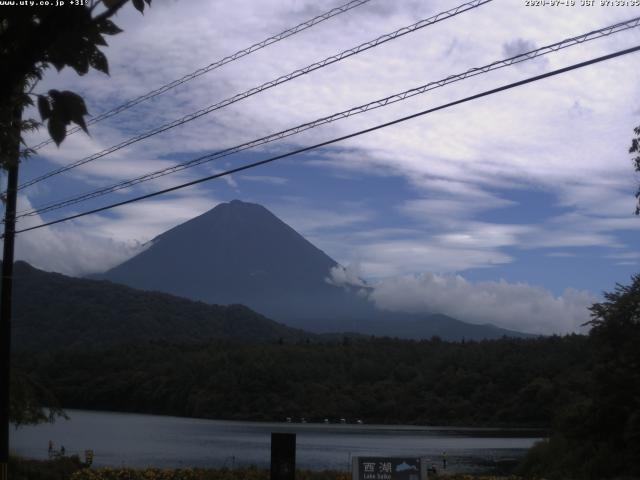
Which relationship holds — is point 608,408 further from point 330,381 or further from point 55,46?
point 330,381

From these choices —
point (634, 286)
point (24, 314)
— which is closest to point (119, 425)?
point (634, 286)

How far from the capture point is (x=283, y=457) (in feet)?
40.0

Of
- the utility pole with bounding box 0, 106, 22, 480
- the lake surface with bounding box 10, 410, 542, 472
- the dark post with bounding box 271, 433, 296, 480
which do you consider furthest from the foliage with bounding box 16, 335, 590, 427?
the dark post with bounding box 271, 433, 296, 480

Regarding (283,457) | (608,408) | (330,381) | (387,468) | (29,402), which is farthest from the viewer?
(330,381)

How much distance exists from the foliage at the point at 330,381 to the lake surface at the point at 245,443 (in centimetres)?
399

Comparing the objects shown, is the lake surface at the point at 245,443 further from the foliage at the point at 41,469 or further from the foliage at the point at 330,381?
the foliage at the point at 41,469

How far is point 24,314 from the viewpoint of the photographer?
190000mm

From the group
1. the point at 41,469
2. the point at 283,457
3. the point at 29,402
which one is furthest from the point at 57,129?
the point at 41,469

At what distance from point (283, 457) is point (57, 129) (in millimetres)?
9254

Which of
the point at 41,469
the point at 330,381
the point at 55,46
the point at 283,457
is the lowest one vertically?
the point at 41,469

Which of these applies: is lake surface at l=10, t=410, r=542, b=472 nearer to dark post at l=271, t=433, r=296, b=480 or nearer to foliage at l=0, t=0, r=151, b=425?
dark post at l=271, t=433, r=296, b=480

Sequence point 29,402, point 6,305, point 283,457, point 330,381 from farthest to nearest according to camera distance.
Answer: point 330,381
point 29,402
point 6,305
point 283,457

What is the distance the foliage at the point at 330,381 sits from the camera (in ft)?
313

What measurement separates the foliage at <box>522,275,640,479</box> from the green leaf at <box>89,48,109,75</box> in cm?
2345
